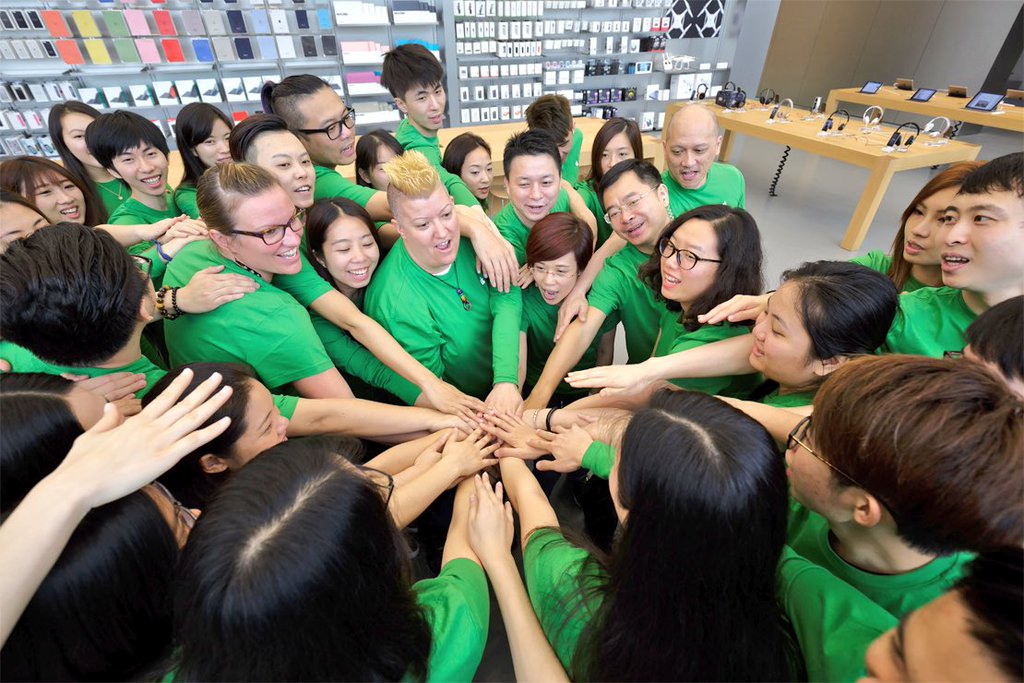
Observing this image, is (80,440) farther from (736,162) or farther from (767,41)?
(767,41)

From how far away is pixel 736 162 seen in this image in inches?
282

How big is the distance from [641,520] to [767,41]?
1010cm

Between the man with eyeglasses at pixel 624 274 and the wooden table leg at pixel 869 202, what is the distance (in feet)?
12.3

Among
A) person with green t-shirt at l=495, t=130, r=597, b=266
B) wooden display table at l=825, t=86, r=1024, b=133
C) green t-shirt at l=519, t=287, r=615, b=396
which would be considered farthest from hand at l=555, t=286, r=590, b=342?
wooden display table at l=825, t=86, r=1024, b=133

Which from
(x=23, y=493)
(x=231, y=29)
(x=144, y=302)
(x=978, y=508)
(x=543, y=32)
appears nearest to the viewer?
(x=978, y=508)

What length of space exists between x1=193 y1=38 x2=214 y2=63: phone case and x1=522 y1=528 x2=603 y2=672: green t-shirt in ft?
23.3

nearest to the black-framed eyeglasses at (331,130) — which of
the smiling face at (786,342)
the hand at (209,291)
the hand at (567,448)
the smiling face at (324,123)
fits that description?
the smiling face at (324,123)

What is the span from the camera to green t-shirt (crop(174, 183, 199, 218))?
96.8 inches

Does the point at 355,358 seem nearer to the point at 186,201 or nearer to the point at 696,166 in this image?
the point at 186,201

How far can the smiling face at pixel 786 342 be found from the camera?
51.1 inches

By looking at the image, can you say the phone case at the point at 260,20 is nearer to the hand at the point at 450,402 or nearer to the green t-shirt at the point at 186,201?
the green t-shirt at the point at 186,201

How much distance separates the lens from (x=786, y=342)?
4.33ft

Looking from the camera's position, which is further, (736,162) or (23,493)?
(736,162)

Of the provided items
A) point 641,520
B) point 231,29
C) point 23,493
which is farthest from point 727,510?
point 231,29
